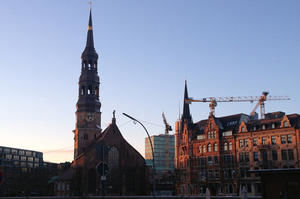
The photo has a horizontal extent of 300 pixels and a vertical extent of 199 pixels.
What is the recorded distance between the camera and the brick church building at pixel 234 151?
70625 millimetres

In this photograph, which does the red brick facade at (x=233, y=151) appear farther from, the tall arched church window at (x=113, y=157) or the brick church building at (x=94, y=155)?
the tall arched church window at (x=113, y=157)

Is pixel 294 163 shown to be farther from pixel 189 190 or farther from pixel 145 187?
pixel 145 187

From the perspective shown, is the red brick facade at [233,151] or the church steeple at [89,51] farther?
the church steeple at [89,51]

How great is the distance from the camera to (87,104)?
89.9 meters

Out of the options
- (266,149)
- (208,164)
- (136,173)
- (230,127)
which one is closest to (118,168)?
(136,173)

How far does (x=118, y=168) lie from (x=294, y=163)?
38.3 meters

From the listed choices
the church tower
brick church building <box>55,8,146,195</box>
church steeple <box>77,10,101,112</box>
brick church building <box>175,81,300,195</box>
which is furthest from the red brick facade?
church steeple <box>77,10,101,112</box>

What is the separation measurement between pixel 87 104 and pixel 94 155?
15.1m

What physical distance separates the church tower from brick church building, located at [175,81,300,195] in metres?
23.8

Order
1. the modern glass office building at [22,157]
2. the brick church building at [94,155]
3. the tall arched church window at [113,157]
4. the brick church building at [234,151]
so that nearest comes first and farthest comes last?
the brick church building at [234,151] < the brick church building at [94,155] < the tall arched church window at [113,157] < the modern glass office building at [22,157]

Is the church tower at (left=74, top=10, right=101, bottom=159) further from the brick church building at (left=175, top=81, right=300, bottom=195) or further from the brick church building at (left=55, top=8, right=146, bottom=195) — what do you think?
the brick church building at (left=175, top=81, right=300, bottom=195)

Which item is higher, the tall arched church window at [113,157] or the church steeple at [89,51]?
the church steeple at [89,51]

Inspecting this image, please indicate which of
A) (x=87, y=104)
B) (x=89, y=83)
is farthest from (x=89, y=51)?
(x=87, y=104)

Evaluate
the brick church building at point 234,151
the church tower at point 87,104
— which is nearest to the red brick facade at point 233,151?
the brick church building at point 234,151
